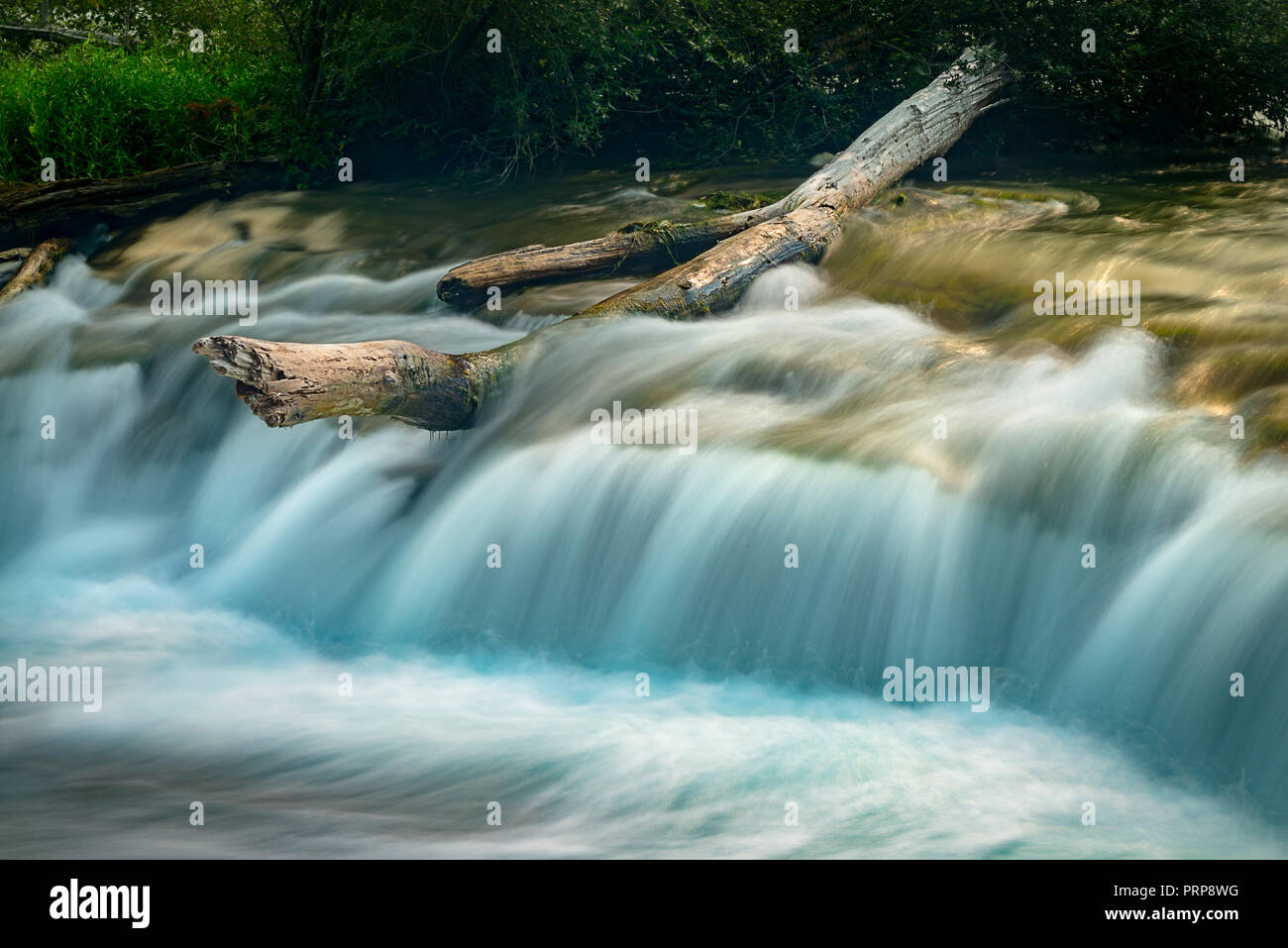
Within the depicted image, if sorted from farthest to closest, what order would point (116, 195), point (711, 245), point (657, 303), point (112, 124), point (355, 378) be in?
point (112, 124) < point (116, 195) < point (711, 245) < point (657, 303) < point (355, 378)

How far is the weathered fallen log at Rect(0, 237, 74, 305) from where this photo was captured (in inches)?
358

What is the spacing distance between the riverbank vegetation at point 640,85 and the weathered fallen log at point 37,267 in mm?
1526

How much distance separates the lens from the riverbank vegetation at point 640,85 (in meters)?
9.88

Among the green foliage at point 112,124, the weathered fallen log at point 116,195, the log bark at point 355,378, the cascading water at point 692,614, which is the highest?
Result: the green foliage at point 112,124

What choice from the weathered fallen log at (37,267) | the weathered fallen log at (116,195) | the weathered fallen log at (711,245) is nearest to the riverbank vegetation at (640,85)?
the weathered fallen log at (116,195)

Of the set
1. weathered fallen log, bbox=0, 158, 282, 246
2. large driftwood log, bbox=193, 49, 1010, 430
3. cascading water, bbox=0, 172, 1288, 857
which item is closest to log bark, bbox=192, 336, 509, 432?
large driftwood log, bbox=193, 49, 1010, 430

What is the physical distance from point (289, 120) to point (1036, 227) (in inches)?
254

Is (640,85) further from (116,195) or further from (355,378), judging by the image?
(355,378)

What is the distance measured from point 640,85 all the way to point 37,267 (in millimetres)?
5096

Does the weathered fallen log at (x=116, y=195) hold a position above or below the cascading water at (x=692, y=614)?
above

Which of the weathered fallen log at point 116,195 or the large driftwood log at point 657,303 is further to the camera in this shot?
the weathered fallen log at point 116,195

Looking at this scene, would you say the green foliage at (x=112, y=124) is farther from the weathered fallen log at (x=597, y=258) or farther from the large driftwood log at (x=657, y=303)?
the large driftwood log at (x=657, y=303)

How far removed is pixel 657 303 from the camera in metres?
6.96

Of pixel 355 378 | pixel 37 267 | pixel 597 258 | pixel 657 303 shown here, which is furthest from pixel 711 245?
pixel 37 267
